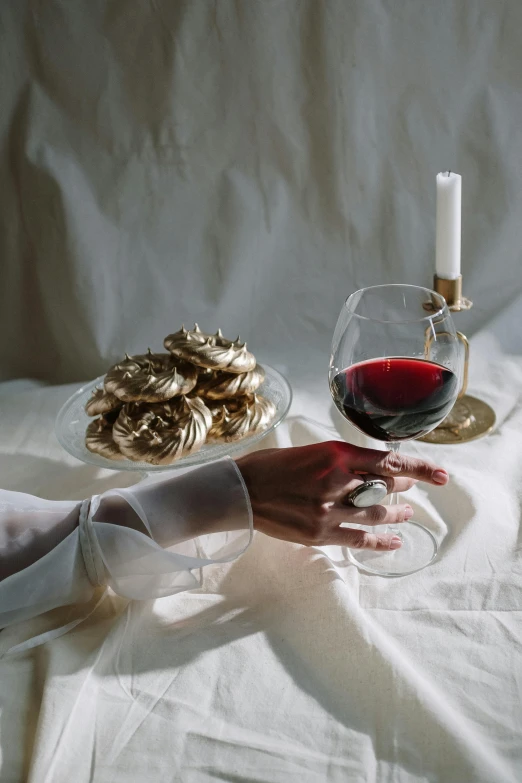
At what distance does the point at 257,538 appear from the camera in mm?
689

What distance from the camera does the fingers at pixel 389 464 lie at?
2.06 ft

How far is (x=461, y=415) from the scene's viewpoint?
89 cm

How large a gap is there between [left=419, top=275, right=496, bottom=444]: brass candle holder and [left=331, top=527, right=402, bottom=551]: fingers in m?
0.22

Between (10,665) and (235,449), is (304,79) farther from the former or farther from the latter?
(10,665)

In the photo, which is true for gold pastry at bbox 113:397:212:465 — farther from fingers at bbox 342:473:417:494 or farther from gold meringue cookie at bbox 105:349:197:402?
fingers at bbox 342:473:417:494

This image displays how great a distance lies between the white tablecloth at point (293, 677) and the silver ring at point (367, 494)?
54mm

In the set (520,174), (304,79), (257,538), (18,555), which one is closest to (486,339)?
(520,174)

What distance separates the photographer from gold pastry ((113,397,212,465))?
0.70 m

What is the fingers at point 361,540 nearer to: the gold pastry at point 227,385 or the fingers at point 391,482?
the fingers at point 391,482

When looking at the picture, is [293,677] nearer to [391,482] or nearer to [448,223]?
[391,482]

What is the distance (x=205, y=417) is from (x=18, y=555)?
0.64 feet

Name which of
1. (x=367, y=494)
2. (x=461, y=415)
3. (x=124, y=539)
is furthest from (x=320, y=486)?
(x=461, y=415)

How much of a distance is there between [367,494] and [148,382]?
0.75 feet

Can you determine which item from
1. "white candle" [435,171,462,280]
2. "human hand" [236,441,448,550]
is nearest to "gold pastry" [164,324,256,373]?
"human hand" [236,441,448,550]
